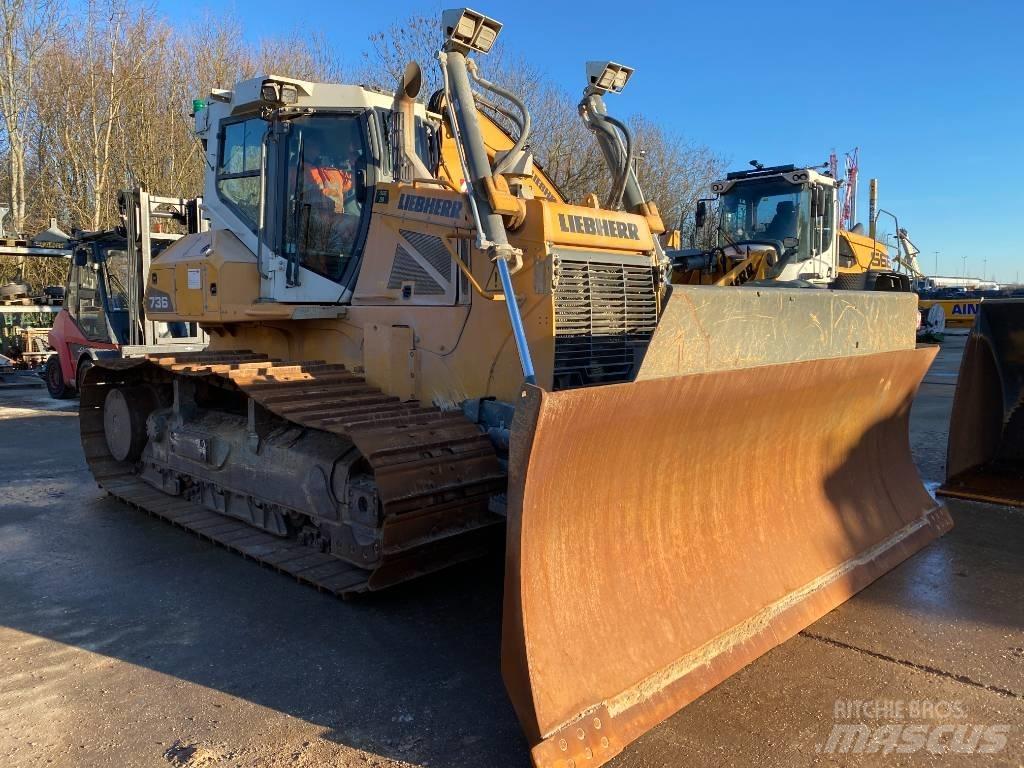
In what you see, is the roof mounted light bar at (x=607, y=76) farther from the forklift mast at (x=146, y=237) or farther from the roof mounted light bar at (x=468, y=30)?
the forklift mast at (x=146, y=237)

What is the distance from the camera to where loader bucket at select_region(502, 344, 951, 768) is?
2.80m

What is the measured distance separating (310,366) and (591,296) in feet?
6.39

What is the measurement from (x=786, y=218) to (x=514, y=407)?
406 inches

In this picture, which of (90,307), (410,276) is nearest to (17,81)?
(90,307)

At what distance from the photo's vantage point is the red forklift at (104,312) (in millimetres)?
11953

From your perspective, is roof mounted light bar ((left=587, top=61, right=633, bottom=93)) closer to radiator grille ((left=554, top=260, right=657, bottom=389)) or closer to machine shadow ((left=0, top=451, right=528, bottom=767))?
radiator grille ((left=554, top=260, right=657, bottom=389))

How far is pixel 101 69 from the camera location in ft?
79.9

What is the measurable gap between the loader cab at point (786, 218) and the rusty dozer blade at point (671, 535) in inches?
329

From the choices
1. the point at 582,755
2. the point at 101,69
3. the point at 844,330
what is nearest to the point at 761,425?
the point at 844,330

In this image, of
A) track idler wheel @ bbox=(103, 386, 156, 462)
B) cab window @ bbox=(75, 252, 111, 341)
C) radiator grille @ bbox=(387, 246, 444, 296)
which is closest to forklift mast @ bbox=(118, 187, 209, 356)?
cab window @ bbox=(75, 252, 111, 341)

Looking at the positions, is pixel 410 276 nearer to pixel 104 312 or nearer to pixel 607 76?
pixel 607 76

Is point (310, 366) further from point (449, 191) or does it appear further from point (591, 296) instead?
point (591, 296)

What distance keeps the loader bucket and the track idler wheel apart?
453 centimetres

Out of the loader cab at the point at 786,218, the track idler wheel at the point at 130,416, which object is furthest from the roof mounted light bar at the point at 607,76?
the loader cab at the point at 786,218
